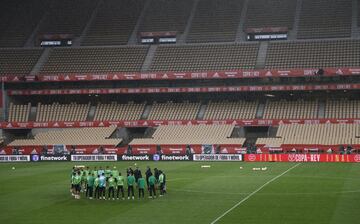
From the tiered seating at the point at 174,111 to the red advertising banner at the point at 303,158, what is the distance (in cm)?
1727

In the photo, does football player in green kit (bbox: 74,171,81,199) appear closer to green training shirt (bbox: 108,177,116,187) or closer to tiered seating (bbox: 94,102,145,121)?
green training shirt (bbox: 108,177,116,187)

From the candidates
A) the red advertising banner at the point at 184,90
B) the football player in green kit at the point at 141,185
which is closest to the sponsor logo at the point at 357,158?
the red advertising banner at the point at 184,90

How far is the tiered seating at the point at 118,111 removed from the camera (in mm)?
80125

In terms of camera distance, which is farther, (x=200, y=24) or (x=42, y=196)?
(x=200, y=24)

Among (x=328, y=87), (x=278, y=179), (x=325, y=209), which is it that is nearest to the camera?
(x=325, y=209)

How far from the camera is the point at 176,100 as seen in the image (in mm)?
81938

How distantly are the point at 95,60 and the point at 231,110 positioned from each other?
18.5m

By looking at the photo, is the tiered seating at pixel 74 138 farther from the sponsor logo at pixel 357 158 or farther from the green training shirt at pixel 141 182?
the green training shirt at pixel 141 182

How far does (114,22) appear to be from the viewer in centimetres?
8925

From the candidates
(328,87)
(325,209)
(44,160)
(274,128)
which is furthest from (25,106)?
(325,209)

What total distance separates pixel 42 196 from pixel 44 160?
31.3 metres

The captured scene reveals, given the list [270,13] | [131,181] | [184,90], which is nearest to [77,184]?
[131,181]

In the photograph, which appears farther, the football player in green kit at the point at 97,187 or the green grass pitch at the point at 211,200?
the football player in green kit at the point at 97,187

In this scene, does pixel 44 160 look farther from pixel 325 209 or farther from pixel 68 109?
pixel 325 209
